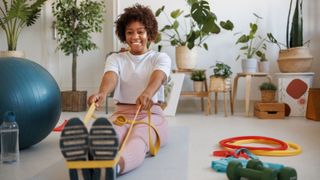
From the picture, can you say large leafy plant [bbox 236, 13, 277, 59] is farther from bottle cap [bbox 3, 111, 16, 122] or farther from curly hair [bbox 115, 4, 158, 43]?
bottle cap [bbox 3, 111, 16, 122]

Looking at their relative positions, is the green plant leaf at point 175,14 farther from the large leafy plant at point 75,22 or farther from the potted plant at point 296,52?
the potted plant at point 296,52

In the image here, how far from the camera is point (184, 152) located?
2359mm

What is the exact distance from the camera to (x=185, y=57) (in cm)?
448

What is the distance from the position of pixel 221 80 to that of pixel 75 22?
2.21 meters

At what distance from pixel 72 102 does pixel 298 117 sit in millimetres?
2943

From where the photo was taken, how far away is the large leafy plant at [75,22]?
484cm

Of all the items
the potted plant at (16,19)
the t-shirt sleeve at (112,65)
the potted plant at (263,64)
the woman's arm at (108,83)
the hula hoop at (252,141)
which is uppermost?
the potted plant at (16,19)

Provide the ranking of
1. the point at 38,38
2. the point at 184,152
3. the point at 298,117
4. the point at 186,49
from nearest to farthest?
the point at 184,152 → the point at 298,117 → the point at 186,49 → the point at 38,38

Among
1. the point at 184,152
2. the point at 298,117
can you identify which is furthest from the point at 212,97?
the point at 184,152

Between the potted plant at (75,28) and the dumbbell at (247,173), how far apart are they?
3.51m

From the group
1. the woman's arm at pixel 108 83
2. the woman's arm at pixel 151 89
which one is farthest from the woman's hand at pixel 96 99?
the woman's arm at pixel 151 89

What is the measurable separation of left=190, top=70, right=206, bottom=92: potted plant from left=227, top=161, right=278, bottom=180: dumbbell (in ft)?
9.32

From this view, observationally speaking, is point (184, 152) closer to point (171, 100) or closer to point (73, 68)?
point (171, 100)

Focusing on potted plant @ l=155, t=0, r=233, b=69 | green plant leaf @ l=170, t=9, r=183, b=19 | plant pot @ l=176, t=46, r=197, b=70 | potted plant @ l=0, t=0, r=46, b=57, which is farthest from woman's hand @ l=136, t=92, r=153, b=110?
potted plant @ l=0, t=0, r=46, b=57
